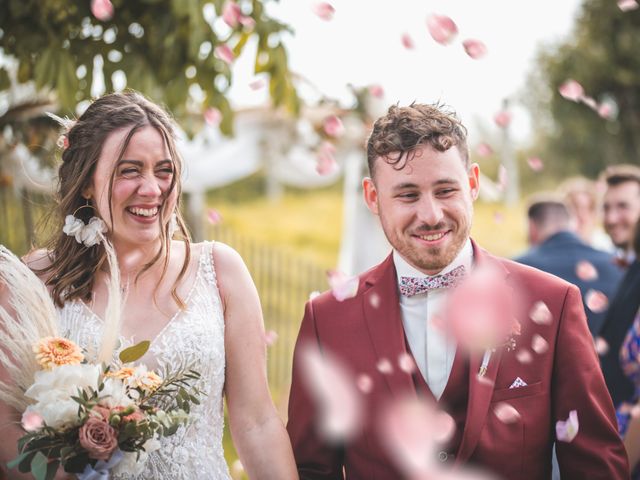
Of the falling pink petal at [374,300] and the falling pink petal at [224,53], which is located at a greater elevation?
the falling pink petal at [224,53]

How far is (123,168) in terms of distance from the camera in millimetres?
2777

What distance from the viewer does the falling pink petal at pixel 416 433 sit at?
8.22 feet

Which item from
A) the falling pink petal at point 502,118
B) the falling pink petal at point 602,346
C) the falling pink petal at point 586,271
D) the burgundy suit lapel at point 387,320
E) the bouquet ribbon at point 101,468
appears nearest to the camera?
the bouquet ribbon at point 101,468

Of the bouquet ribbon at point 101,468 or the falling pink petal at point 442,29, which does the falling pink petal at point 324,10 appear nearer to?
the falling pink petal at point 442,29

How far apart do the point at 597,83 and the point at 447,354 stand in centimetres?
1944

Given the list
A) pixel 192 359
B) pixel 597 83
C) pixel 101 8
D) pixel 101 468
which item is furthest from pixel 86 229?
pixel 597 83

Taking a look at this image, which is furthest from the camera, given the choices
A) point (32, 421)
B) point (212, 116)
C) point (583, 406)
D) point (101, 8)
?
point (212, 116)

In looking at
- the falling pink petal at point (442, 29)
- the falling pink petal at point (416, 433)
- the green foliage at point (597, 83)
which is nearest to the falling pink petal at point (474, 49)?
the falling pink petal at point (442, 29)

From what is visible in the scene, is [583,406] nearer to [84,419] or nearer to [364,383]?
[364,383]

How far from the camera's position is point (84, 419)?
7.22 ft

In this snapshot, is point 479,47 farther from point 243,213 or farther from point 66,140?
point 243,213

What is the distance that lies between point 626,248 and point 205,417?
3.75 meters

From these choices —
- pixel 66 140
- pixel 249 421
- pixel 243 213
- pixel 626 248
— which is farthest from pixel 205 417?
pixel 243 213

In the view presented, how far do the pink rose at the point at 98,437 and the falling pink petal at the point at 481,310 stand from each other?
112cm
